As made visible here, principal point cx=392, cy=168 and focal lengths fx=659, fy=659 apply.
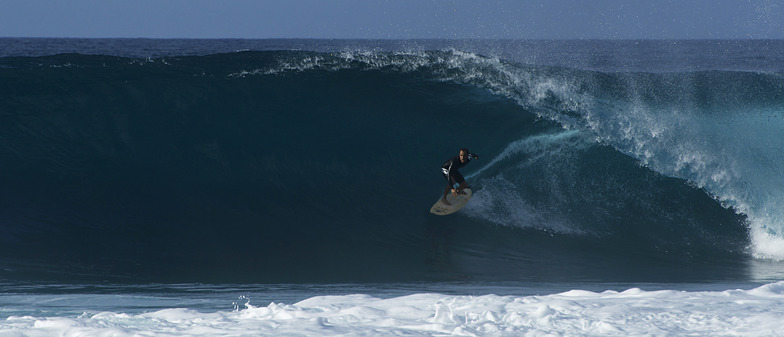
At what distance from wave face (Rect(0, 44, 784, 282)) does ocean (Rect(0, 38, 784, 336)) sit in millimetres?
39

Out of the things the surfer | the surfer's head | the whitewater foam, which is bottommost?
the whitewater foam

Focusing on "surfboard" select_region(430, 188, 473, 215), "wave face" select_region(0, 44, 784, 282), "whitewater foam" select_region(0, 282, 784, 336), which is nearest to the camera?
"whitewater foam" select_region(0, 282, 784, 336)

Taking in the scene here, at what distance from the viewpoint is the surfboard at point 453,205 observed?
8945 millimetres

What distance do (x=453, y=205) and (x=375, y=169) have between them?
1.84 m

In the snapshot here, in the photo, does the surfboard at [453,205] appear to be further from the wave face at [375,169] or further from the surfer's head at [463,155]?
the surfer's head at [463,155]

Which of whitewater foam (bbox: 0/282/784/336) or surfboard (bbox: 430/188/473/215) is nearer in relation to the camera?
whitewater foam (bbox: 0/282/784/336)

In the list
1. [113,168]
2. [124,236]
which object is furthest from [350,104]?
[124,236]

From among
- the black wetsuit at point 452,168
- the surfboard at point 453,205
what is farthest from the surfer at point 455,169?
the surfboard at point 453,205

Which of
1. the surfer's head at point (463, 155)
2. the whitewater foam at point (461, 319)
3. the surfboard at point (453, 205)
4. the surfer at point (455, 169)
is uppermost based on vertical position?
the surfer's head at point (463, 155)

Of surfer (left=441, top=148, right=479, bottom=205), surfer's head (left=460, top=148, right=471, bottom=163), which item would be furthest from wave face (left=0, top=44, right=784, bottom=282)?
surfer's head (left=460, top=148, right=471, bottom=163)

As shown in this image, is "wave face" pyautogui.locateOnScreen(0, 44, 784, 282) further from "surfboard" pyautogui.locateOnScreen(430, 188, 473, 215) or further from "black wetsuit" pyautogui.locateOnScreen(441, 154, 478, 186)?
"black wetsuit" pyautogui.locateOnScreen(441, 154, 478, 186)

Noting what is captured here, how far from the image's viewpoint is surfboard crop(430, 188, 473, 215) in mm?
8945

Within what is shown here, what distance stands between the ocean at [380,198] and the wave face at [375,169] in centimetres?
4

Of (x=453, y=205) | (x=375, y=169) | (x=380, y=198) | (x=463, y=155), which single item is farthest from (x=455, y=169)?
(x=375, y=169)
